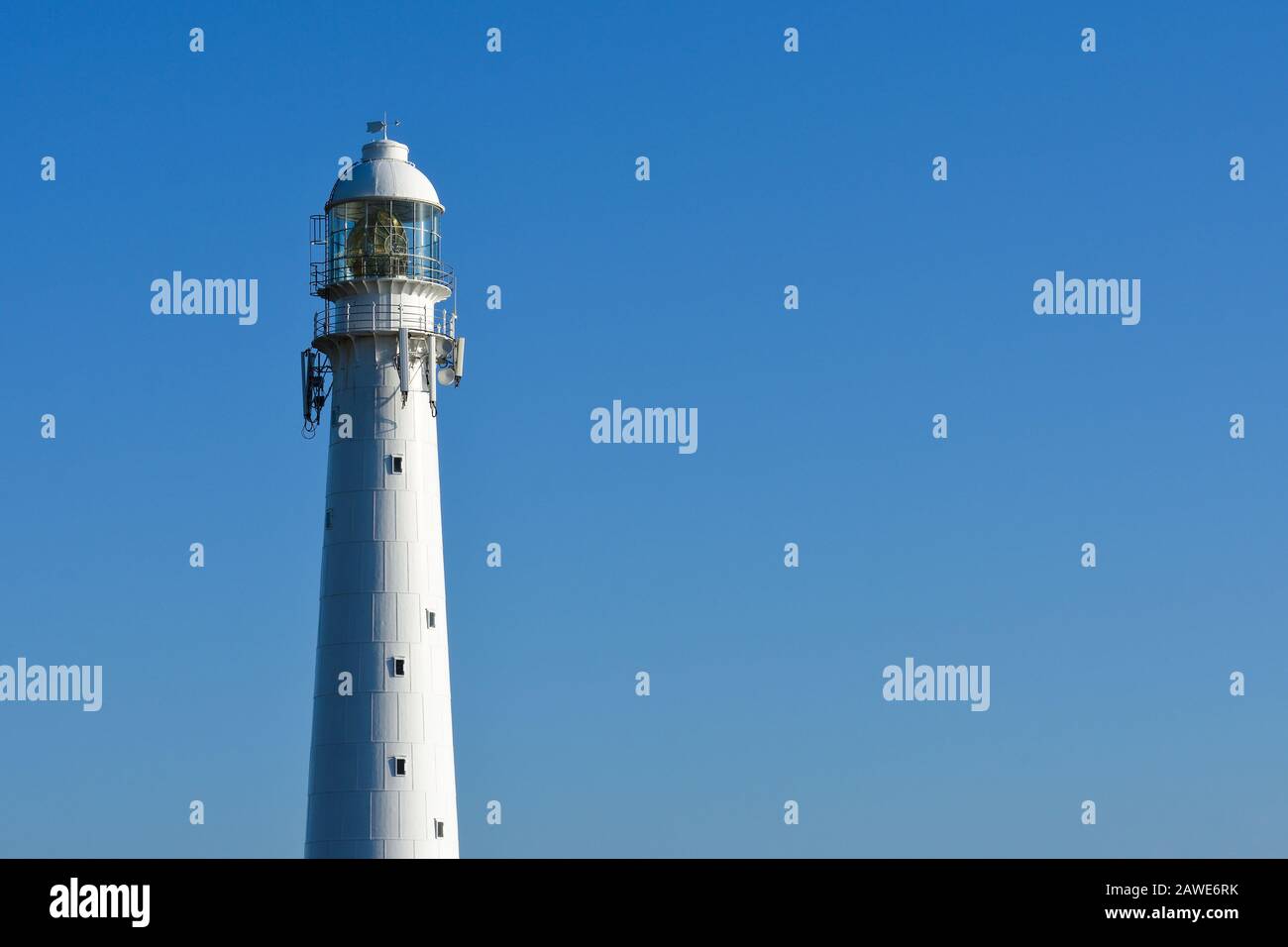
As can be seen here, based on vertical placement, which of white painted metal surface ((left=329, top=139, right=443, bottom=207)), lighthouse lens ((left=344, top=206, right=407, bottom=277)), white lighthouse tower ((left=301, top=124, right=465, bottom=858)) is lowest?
white lighthouse tower ((left=301, top=124, right=465, bottom=858))

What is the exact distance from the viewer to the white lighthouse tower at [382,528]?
88.5 metres

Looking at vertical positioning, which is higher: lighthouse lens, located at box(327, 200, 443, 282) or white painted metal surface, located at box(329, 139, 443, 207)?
white painted metal surface, located at box(329, 139, 443, 207)

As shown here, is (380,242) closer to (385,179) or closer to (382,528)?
(385,179)

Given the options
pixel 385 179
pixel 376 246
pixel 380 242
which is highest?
pixel 385 179

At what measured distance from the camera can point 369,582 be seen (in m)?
89.8

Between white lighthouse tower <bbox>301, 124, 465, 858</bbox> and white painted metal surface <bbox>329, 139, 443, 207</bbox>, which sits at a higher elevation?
white painted metal surface <bbox>329, 139, 443, 207</bbox>

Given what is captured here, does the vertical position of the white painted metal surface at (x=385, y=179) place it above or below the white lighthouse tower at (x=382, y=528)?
above

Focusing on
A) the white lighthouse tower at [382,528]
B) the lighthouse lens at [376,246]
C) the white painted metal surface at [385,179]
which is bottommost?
the white lighthouse tower at [382,528]

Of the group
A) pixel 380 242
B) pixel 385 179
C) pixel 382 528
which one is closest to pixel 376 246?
pixel 380 242

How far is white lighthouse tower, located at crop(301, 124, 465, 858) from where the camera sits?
88.5m

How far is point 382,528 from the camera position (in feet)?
296
